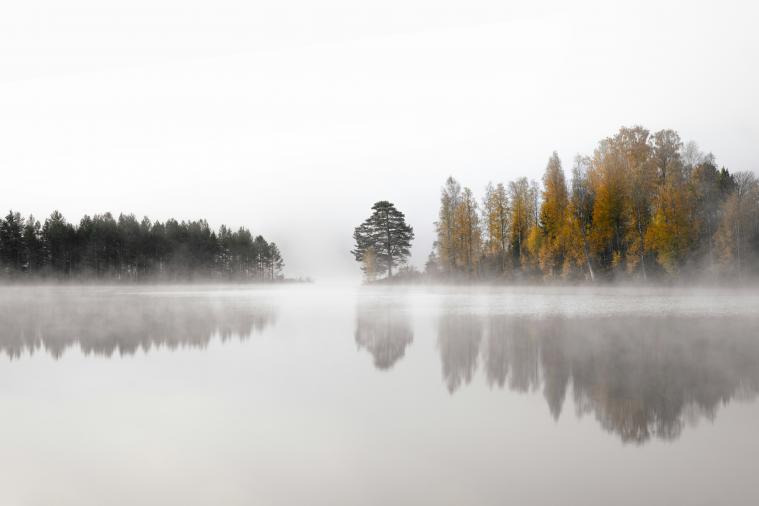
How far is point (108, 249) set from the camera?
103 metres

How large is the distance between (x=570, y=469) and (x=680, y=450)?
1.64m

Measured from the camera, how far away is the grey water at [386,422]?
5.49 m

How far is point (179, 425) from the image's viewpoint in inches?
308

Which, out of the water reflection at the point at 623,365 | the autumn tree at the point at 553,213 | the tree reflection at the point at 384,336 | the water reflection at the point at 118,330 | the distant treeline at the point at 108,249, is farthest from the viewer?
the distant treeline at the point at 108,249

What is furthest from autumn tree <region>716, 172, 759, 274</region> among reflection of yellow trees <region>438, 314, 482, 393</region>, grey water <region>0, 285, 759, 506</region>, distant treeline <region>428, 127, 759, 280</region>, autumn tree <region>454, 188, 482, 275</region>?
grey water <region>0, 285, 759, 506</region>

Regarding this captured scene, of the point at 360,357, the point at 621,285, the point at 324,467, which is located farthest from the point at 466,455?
the point at 621,285

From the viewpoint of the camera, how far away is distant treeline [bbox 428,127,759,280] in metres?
48.4

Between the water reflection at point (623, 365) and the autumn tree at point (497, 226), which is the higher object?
the autumn tree at point (497, 226)

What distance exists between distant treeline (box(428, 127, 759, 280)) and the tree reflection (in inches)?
1408

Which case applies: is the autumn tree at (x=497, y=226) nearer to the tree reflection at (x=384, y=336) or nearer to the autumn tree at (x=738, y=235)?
the autumn tree at (x=738, y=235)

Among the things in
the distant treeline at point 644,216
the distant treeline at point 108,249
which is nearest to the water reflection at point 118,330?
the distant treeline at point 644,216

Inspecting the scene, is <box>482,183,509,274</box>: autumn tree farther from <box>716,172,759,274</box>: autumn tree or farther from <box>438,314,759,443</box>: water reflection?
<box>438,314,759,443</box>: water reflection

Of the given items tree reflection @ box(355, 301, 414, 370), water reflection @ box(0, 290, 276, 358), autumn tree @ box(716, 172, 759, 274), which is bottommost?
tree reflection @ box(355, 301, 414, 370)

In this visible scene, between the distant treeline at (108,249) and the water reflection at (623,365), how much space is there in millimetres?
101879
